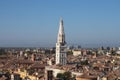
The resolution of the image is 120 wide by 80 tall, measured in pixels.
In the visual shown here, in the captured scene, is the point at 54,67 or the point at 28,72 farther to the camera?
the point at 54,67

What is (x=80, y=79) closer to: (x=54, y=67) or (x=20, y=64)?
(x=54, y=67)

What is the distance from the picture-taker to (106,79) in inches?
2094

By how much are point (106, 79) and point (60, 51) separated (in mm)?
25912

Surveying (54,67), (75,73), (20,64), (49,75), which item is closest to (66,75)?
(75,73)

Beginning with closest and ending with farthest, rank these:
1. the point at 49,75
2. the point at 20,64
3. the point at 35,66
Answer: the point at 49,75, the point at 35,66, the point at 20,64

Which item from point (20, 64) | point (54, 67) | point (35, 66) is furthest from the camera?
point (20, 64)

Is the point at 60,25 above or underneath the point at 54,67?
above

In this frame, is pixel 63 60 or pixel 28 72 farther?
pixel 63 60

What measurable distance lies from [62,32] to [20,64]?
56.7 ft

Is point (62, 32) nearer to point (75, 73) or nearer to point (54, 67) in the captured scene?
point (54, 67)

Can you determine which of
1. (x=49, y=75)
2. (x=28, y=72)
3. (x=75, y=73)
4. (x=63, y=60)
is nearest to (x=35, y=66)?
(x=63, y=60)

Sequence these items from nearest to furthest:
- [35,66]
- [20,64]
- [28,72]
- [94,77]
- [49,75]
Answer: [49,75] → [94,77] → [28,72] → [35,66] → [20,64]

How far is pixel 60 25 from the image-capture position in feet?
259

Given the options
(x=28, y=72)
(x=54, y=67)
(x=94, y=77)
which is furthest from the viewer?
(x=54, y=67)
